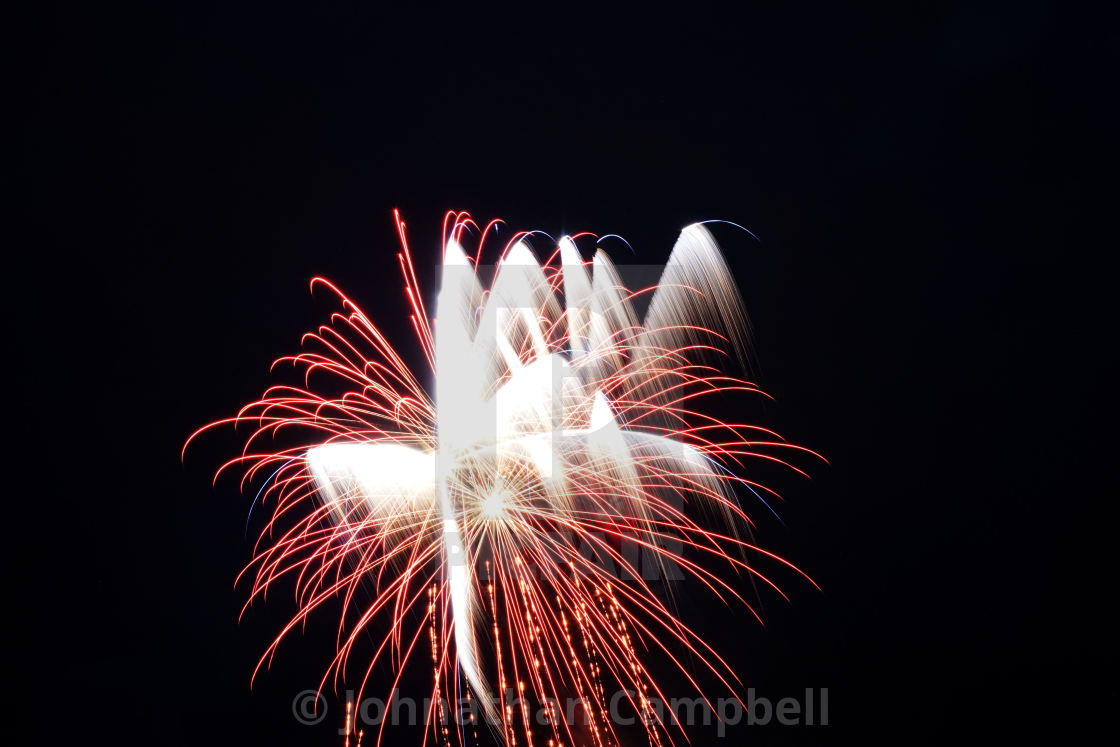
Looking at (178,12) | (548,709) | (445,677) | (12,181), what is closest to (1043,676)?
(548,709)

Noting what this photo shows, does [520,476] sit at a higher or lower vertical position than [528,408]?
lower

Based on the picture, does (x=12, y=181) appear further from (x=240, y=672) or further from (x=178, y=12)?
(x=240, y=672)

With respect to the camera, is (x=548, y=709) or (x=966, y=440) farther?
(x=966, y=440)

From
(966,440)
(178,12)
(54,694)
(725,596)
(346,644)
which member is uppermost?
(178,12)

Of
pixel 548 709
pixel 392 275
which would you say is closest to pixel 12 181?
pixel 392 275

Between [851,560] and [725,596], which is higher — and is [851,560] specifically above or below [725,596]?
above

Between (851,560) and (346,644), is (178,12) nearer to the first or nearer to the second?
(346,644)
